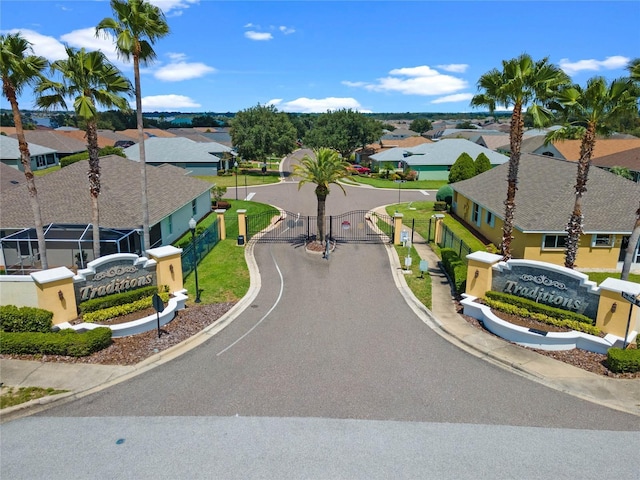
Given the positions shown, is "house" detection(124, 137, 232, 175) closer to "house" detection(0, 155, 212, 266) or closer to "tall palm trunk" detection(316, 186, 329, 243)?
"house" detection(0, 155, 212, 266)

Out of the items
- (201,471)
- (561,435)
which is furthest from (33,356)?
(561,435)

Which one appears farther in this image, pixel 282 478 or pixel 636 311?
pixel 636 311

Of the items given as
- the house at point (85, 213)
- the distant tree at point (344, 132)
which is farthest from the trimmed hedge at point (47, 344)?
the distant tree at point (344, 132)

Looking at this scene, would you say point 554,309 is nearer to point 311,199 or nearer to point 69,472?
point 69,472

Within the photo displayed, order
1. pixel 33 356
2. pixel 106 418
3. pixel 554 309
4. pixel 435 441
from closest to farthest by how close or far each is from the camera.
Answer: pixel 435 441
pixel 106 418
pixel 33 356
pixel 554 309

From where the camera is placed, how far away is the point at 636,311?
53.1 feet

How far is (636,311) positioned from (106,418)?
1786cm

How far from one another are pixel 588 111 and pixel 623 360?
438 inches

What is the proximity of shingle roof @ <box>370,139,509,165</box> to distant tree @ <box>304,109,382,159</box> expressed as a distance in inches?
561

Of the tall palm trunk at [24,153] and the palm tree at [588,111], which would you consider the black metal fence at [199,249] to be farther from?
the palm tree at [588,111]

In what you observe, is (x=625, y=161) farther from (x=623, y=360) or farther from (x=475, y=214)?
(x=623, y=360)

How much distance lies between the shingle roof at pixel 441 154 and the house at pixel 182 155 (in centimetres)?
2809

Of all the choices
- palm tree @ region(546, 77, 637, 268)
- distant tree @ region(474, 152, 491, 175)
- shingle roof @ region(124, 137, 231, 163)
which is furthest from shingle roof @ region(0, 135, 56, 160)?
palm tree @ region(546, 77, 637, 268)

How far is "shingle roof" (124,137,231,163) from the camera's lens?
67250 mm
